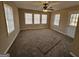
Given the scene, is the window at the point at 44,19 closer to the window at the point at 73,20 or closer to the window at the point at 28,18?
the window at the point at 28,18

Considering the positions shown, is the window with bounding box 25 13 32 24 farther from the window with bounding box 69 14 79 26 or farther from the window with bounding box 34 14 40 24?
the window with bounding box 69 14 79 26

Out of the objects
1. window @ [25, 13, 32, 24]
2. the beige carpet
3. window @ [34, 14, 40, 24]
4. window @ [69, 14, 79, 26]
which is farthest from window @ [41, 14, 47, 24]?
the beige carpet

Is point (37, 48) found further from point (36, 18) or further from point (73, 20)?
point (36, 18)

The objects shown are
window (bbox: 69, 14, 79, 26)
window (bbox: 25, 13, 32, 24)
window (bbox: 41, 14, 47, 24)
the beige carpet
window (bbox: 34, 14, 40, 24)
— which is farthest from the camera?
window (bbox: 41, 14, 47, 24)

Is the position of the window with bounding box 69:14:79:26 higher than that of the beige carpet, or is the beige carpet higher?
the window with bounding box 69:14:79:26

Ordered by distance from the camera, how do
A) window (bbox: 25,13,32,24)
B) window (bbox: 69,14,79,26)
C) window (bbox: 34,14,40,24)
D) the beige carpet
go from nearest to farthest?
the beige carpet < window (bbox: 69,14,79,26) < window (bbox: 25,13,32,24) < window (bbox: 34,14,40,24)

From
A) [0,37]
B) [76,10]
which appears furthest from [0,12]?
[76,10]

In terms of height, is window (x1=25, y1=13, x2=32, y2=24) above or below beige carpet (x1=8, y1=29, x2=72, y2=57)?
above

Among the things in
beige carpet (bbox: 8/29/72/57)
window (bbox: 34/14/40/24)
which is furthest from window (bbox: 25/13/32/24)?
beige carpet (bbox: 8/29/72/57)

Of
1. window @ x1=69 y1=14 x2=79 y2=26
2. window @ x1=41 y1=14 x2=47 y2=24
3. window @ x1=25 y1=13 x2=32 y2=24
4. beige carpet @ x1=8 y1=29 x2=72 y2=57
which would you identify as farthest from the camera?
window @ x1=41 y1=14 x2=47 y2=24

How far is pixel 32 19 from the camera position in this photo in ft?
29.1

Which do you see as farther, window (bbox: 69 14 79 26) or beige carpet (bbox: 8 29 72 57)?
window (bbox: 69 14 79 26)

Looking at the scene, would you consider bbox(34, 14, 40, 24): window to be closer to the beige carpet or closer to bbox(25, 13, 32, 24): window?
bbox(25, 13, 32, 24): window

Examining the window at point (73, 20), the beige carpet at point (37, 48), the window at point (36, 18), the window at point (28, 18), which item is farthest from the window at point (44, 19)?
the beige carpet at point (37, 48)
